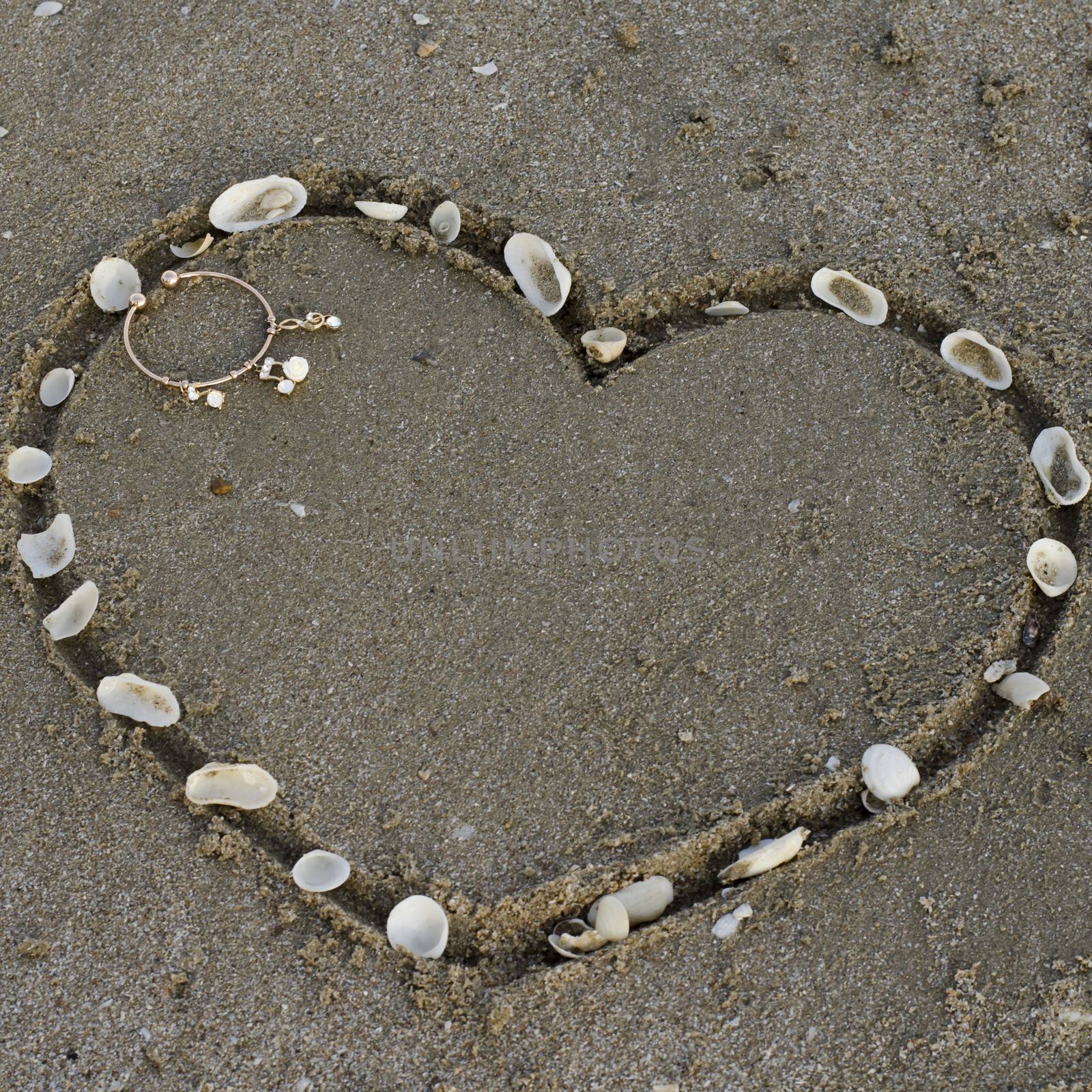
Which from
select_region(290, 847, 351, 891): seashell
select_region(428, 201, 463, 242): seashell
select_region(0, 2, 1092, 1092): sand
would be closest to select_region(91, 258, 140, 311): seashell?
select_region(0, 2, 1092, 1092): sand

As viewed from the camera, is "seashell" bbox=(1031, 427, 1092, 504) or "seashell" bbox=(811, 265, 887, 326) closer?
"seashell" bbox=(1031, 427, 1092, 504)

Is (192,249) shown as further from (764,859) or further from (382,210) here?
(764,859)

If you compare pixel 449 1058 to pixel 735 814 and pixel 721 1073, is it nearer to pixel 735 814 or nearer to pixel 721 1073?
pixel 721 1073

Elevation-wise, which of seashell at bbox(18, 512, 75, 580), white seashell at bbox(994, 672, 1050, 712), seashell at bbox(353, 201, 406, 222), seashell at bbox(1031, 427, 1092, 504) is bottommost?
white seashell at bbox(994, 672, 1050, 712)

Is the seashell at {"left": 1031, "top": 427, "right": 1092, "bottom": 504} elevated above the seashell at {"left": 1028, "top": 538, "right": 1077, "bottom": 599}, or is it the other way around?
the seashell at {"left": 1031, "top": 427, "right": 1092, "bottom": 504}

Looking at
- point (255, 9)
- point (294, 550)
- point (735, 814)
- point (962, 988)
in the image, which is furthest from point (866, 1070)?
point (255, 9)

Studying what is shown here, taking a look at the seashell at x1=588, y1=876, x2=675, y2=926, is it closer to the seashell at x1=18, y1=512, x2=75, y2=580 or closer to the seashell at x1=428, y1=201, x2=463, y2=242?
the seashell at x1=18, y1=512, x2=75, y2=580

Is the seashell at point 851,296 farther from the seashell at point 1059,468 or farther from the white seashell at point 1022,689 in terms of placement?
the white seashell at point 1022,689

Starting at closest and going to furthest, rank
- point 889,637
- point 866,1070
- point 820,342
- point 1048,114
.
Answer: point 866,1070 → point 889,637 → point 820,342 → point 1048,114
